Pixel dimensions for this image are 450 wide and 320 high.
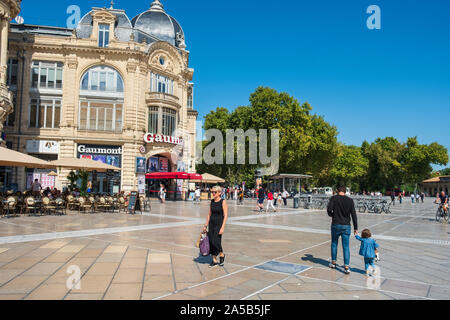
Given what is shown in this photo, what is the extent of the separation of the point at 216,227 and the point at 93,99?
93.2 feet

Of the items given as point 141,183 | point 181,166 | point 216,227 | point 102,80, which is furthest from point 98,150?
point 216,227

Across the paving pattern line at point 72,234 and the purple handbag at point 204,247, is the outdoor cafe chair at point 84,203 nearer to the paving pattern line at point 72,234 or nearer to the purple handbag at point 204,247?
the paving pattern line at point 72,234

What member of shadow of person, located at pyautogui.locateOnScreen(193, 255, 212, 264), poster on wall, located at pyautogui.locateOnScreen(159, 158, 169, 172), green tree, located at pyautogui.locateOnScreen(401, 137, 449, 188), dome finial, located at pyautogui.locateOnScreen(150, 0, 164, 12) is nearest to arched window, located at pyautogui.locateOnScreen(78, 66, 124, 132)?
poster on wall, located at pyautogui.locateOnScreen(159, 158, 169, 172)

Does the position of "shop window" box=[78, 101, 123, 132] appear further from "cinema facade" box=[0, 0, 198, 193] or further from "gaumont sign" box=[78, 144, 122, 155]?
"gaumont sign" box=[78, 144, 122, 155]

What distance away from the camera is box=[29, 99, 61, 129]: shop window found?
99.5 ft

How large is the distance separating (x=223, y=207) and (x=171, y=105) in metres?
29.1

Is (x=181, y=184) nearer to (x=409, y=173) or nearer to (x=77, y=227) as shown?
(x=77, y=227)

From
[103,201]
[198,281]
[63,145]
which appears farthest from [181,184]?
[198,281]

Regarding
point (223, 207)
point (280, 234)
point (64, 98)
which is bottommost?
point (280, 234)

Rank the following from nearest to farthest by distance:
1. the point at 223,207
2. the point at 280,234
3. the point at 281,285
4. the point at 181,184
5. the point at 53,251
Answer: the point at 281,285, the point at 223,207, the point at 53,251, the point at 280,234, the point at 181,184

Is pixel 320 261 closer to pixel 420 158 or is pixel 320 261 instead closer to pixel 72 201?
pixel 72 201

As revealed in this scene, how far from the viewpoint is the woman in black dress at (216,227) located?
661cm

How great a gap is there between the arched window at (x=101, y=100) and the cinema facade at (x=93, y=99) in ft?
0.29

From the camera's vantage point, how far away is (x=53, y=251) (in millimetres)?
7574
